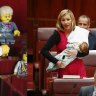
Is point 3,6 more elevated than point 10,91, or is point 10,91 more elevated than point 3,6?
point 3,6

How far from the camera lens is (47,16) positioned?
326cm

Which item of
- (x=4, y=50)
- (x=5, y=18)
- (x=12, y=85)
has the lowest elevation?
(x=12, y=85)

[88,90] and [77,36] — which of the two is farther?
[77,36]

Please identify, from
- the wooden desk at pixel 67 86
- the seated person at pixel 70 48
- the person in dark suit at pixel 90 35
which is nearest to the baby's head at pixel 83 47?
the seated person at pixel 70 48

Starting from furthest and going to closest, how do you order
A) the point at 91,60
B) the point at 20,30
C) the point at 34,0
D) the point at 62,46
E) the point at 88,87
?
the point at 34,0, the point at 91,60, the point at 20,30, the point at 62,46, the point at 88,87

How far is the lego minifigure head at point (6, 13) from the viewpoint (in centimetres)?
170

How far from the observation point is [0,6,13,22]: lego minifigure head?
1697mm

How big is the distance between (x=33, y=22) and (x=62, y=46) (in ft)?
5.37

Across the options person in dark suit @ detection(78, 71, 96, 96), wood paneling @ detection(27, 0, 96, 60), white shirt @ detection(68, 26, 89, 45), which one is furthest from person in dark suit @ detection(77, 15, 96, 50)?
wood paneling @ detection(27, 0, 96, 60)

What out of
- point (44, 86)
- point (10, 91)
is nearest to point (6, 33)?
point (10, 91)

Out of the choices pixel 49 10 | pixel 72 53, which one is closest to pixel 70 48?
pixel 72 53

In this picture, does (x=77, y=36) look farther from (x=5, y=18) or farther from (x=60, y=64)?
(x=5, y=18)

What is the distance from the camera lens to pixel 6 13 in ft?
5.56

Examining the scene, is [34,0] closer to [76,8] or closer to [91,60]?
[76,8]
